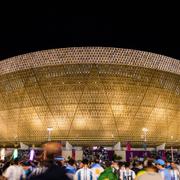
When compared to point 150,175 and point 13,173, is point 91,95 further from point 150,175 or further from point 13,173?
point 150,175

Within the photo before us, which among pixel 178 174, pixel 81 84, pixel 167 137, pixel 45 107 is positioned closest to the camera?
pixel 178 174

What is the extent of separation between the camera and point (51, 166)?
11.0ft

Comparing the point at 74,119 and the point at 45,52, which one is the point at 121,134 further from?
the point at 45,52

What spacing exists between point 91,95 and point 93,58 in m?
5.88

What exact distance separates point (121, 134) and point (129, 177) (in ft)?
129

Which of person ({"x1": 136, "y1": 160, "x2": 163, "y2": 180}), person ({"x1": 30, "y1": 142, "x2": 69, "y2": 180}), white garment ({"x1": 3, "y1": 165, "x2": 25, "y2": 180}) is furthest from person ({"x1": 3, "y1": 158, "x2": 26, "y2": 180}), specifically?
person ({"x1": 30, "y1": 142, "x2": 69, "y2": 180})

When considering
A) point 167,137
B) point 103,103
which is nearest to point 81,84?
point 103,103

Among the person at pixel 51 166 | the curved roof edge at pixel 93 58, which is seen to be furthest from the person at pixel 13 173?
the curved roof edge at pixel 93 58

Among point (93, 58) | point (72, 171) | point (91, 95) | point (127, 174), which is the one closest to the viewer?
point (72, 171)

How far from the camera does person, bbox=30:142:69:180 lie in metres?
3.18

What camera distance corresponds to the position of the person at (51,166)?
10.4 feet

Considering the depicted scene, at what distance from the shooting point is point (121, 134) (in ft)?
164

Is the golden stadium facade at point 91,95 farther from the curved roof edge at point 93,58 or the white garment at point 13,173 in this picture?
the white garment at point 13,173

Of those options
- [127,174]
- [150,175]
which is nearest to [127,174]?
[127,174]
